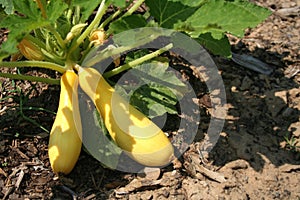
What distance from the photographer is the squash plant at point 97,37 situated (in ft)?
6.08

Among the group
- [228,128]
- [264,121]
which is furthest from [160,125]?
[264,121]

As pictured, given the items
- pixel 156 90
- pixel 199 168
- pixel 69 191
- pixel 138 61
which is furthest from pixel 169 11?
pixel 69 191

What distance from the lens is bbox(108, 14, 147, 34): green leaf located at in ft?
6.74

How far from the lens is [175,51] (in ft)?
9.04

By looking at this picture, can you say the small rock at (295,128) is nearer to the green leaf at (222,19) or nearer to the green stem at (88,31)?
the green leaf at (222,19)

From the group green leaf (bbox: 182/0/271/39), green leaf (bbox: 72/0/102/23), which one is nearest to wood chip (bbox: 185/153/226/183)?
green leaf (bbox: 182/0/271/39)

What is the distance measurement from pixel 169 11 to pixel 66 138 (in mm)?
672

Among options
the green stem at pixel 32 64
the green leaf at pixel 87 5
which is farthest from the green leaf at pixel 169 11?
the green stem at pixel 32 64

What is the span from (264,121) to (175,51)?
62 cm

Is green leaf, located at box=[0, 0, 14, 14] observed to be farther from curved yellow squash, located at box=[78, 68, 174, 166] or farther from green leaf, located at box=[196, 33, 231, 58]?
green leaf, located at box=[196, 33, 231, 58]

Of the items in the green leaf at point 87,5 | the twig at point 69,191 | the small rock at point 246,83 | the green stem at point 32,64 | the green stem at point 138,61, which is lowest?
the small rock at point 246,83

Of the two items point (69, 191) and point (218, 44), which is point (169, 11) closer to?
point (218, 44)

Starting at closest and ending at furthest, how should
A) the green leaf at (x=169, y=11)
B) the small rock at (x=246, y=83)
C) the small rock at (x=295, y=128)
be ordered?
the green leaf at (x=169, y=11), the small rock at (x=295, y=128), the small rock at (x=246, y=83)

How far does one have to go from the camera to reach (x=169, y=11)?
2072 mm
